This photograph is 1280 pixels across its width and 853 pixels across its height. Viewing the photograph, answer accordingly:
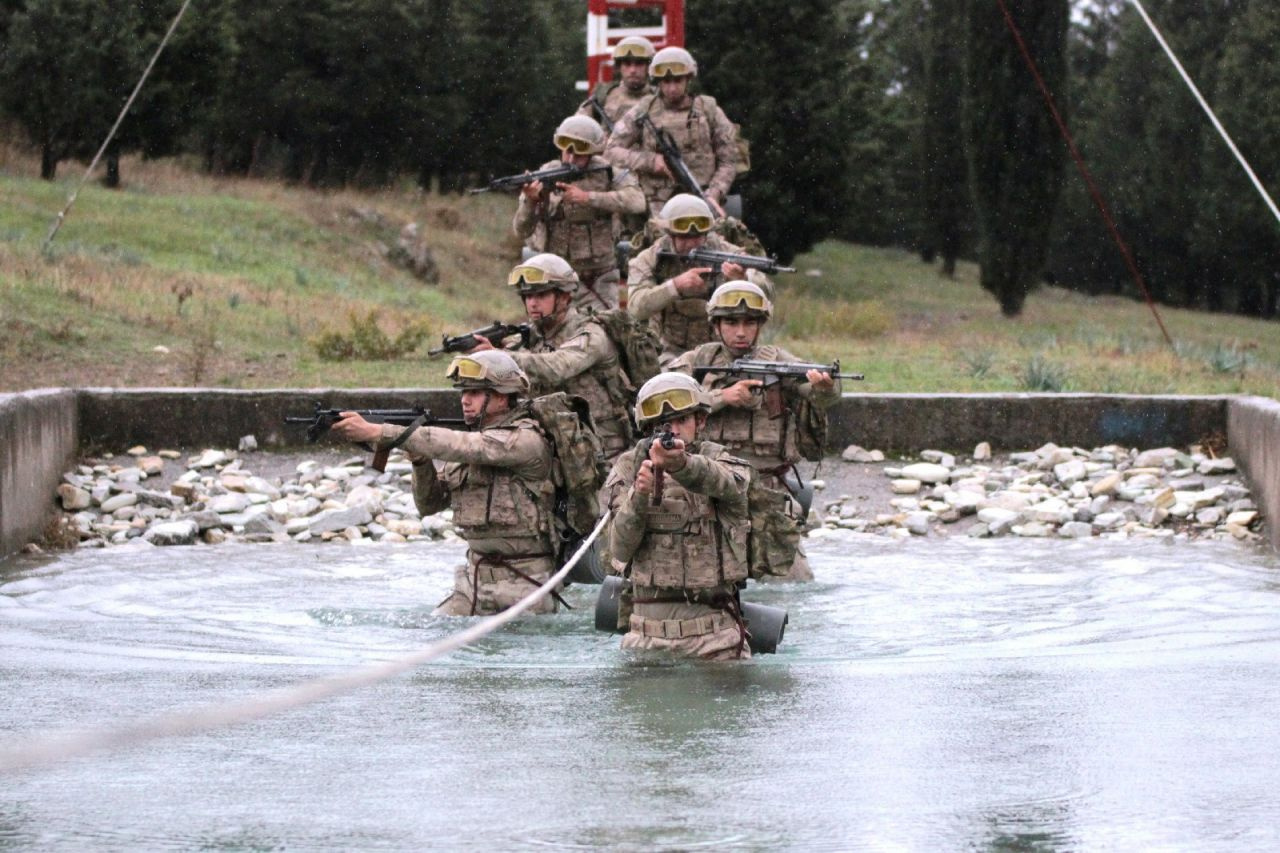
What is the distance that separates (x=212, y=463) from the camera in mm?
16734

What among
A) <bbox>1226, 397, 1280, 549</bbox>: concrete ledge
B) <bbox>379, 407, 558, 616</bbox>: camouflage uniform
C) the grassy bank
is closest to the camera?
<bbox>379, 407, 558, 616</bbox>: camouflage uniform

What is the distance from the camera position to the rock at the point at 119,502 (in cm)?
1544

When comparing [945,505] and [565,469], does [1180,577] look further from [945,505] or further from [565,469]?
[565,469]

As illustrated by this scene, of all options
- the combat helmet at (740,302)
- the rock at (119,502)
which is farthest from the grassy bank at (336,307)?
the combat helmet at (740,302)

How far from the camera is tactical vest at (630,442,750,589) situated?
31.7ft

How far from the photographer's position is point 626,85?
673 inches

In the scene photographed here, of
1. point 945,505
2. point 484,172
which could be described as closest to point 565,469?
point 945,505

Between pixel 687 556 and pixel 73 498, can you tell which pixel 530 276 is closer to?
pixel 687 556

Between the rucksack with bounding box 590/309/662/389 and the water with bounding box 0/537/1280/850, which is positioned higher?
the rucksack with bounding box 590/309/662/389

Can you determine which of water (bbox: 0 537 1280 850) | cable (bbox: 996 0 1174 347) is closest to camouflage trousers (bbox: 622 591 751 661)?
water (bbox: 0 537 1280 850)

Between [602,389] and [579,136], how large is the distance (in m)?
2.64

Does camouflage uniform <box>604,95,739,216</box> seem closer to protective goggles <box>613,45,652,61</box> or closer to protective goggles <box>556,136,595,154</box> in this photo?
protective goggles <box>613,45,652,61</box>

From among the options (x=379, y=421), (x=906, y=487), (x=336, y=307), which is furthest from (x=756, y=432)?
(x=336, y=307)

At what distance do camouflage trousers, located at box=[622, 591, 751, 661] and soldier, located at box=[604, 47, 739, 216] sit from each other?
6905mm
